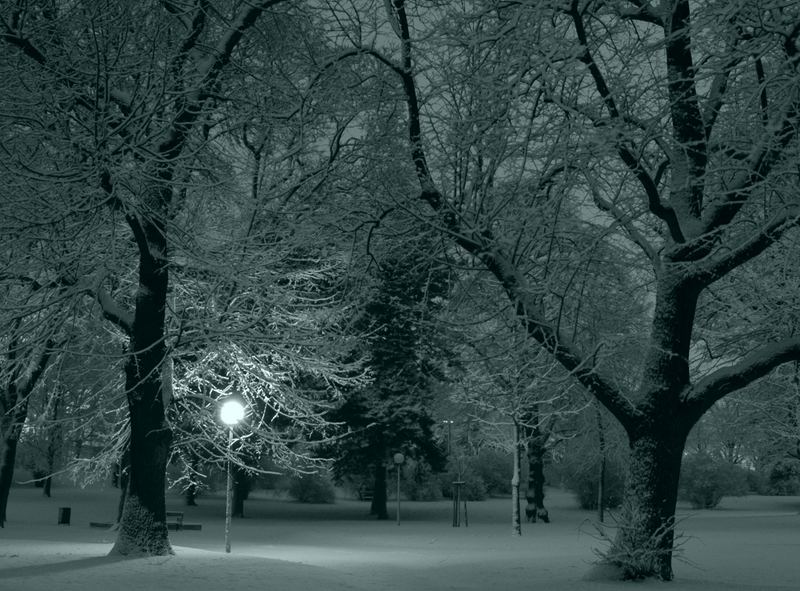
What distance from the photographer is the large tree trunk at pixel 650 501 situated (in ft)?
41.5

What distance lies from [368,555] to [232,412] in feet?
19.4

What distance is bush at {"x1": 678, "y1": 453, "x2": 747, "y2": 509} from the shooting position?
48.8 meters

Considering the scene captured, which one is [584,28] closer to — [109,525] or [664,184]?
[664,184]

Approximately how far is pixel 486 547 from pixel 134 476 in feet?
36.5

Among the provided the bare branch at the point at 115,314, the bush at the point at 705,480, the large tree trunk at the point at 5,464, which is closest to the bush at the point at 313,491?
the bush at the point at 705,480

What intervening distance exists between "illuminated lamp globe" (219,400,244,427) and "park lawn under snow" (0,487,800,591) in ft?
7.58

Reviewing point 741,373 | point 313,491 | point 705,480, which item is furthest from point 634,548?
point 313,491

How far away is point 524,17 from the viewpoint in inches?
372

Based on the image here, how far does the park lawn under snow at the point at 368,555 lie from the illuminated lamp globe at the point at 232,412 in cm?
231

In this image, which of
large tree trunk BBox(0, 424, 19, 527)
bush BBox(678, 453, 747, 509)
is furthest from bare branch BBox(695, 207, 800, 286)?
bush BBox(678, 453, 747, 509)

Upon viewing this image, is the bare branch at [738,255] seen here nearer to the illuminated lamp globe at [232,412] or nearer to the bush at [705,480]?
the illuminated lamp globe at [232,412]

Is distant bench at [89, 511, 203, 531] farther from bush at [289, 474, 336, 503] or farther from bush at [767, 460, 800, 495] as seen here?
bush at [767, 460, 800, 495]

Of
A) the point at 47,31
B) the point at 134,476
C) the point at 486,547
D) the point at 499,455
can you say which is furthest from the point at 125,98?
the point at 499,455

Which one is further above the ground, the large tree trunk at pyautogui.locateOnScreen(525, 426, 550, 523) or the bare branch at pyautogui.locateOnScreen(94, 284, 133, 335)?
the bare branch at pyautogui.locateOnScreen(94, 284, 133, 335)
